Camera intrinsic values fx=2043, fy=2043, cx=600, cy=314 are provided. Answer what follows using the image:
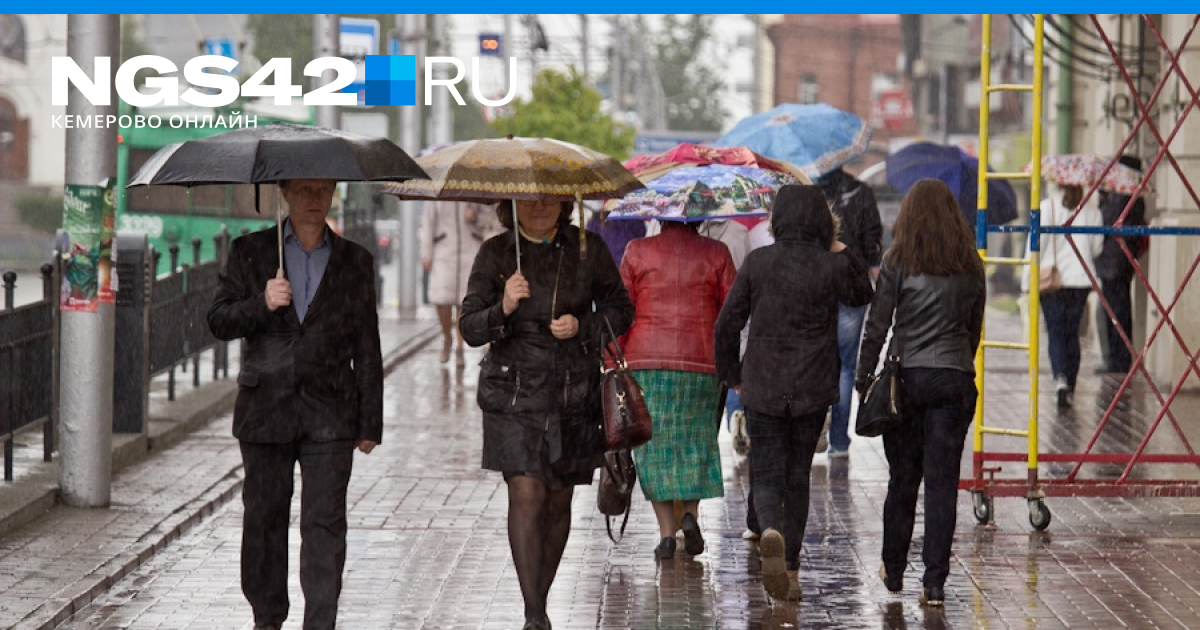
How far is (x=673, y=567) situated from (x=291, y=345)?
259 cm

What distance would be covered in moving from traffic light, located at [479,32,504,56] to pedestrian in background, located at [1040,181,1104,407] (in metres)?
19.6

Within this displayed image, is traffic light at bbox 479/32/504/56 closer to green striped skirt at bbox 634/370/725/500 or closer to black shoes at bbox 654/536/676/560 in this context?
green striped skirt at bbox 634/370/725/500

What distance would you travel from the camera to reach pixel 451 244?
18.8 meters

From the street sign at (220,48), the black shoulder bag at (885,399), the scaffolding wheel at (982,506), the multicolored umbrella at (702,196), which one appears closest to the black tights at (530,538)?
the black shoulder bag at (885,399)

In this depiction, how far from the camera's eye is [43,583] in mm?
7941

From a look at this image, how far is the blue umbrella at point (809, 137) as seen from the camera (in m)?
12.5

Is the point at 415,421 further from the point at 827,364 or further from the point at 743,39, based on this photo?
the point at 743,39

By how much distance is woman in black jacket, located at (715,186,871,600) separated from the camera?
805 cm

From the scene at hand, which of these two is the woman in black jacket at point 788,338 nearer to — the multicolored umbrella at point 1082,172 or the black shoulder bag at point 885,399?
the black shoulder bag at point 885,399

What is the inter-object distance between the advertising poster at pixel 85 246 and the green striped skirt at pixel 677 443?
269 cm

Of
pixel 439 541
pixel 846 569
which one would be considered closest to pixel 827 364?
pixel 846 569

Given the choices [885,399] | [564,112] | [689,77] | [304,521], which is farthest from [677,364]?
[689,77]

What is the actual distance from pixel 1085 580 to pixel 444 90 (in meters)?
26.7

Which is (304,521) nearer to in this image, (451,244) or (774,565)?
(774,565)
